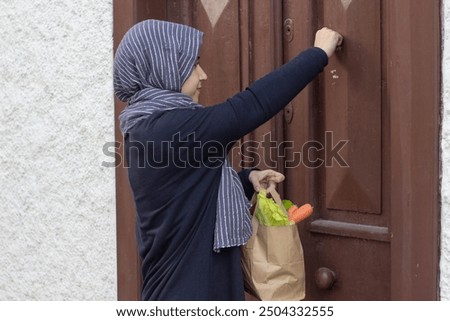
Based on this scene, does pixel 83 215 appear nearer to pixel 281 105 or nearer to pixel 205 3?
pixel 205 3

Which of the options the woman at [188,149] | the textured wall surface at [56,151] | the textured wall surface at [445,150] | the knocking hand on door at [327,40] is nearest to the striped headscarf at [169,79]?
the woman at [188,149]

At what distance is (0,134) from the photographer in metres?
4.05

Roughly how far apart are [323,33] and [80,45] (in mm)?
1382

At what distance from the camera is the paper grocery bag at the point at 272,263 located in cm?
236

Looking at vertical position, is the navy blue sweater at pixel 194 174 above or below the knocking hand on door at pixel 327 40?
below

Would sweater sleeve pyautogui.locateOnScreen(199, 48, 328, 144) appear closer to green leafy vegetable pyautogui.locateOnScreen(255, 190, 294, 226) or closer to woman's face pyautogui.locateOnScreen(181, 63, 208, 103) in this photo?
woman's face pyautogui.locateOnScreen(181, 63, 208, 103)

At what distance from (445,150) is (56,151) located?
2.08m

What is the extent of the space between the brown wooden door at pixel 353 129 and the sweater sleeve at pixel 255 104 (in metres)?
0.33

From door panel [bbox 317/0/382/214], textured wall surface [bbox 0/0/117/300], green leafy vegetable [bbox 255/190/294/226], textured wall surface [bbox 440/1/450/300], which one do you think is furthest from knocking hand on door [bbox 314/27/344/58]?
textured wall surface [bbox 0/0/117/300]

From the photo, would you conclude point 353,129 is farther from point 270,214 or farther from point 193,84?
point 193,84

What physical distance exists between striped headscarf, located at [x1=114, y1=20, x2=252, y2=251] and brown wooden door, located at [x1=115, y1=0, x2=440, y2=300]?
0.52 meters

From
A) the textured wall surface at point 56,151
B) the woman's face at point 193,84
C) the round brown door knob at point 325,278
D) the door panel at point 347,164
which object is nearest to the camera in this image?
the woman's face at point 193,84

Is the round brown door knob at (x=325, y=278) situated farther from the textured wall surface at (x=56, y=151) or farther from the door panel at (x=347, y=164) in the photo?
Result: the textured wall surface at (x=56, y=151)
